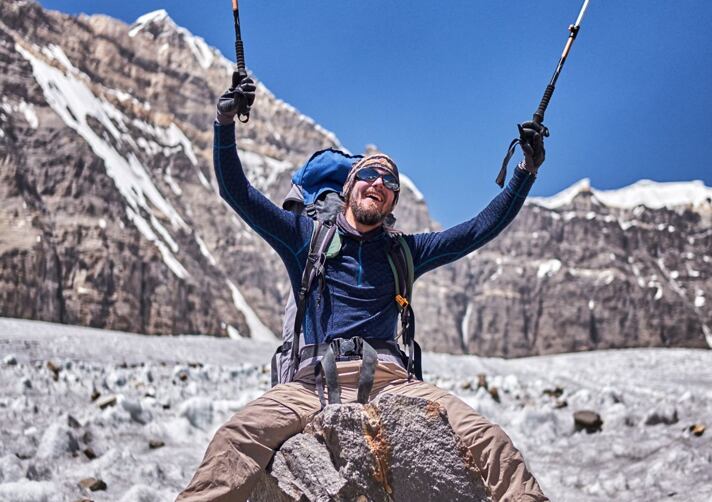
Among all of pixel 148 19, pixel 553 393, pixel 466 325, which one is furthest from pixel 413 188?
pixel 553 393

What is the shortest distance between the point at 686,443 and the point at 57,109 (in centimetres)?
4682

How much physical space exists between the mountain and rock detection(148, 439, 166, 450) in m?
31.9

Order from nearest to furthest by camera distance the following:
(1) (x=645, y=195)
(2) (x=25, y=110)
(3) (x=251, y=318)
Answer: (2) (x=25, y=110), (3) (x=251, y=318), (1) (x=645, y=195)

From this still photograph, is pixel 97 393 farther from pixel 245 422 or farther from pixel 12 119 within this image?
pixel 12 119

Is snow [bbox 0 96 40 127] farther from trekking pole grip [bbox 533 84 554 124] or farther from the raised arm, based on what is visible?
trekking pole grip [bbox 533 84 554 124]

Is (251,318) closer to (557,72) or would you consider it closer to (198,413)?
(198,413)

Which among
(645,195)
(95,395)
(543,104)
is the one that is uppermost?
(645,195)

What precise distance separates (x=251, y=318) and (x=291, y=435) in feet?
190

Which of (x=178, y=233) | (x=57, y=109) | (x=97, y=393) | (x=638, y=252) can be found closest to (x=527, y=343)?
(x=638, y=252)

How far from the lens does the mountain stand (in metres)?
39.7

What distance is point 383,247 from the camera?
393cm

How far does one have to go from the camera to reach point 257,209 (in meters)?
3.81

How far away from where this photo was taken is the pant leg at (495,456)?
301 centimetres

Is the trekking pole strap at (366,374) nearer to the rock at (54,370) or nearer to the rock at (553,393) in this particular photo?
the rock at (54,370)
